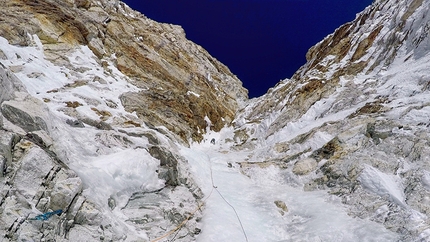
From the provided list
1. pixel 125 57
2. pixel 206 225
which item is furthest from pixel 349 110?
pixel 125 57

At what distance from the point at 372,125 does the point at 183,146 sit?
13.7 metres

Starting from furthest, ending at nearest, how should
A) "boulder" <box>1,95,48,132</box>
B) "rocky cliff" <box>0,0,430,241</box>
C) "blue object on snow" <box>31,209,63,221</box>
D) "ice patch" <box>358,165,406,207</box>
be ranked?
"ice patch" <box>358,165,406,207</box> < "boulder" <box>1,95,48,132</box> < "rocky cliff" <box>0,0,430,241</box> < "blue object on snow" <box>31,209,63,221</box>

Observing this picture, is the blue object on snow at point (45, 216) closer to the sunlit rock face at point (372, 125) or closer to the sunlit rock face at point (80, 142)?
the sunlit rock face at point (80, 142)

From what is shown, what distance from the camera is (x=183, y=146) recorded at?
2297 cm

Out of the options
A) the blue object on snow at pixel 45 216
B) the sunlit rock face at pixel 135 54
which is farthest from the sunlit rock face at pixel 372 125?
the blue object on snow at pixel 45 216

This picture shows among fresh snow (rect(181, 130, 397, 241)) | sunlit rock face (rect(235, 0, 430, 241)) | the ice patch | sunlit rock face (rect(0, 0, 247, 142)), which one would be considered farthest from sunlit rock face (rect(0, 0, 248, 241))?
the ice patch

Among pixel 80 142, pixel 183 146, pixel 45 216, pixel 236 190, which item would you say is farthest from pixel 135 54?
pixel 45 216

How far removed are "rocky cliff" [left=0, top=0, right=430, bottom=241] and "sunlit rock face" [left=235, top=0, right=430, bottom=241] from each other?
99mm

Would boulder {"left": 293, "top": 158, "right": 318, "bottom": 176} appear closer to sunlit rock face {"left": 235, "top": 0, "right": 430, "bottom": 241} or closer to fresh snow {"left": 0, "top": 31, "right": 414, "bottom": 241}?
sunlit rock face {"left": 235, "top": 0, "right": 430, "bottom": 241}

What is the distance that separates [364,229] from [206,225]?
6042 millimetres

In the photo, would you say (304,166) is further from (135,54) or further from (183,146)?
(135,54)

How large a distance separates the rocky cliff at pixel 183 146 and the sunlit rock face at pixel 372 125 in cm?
10

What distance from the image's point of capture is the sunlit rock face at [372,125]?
11.8 m

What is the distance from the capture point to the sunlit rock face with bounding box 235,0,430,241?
1179 centimetres
